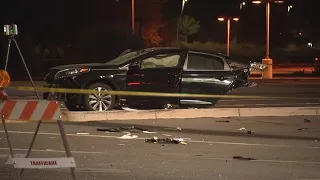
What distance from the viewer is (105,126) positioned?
49.4 feet

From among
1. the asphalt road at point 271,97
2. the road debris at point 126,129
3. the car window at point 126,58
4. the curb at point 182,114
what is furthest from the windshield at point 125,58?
the asphalt road at point 271,97

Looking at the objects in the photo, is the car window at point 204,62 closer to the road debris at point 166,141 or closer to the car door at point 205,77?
the car door at point 205,77

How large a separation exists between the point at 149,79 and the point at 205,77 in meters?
1.42

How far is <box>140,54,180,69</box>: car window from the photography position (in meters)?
17.2

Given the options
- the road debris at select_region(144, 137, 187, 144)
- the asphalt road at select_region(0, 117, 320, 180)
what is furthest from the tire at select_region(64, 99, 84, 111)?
the road debris at select_region(144, 137, 187, 144)

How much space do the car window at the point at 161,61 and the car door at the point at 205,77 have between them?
0.29m

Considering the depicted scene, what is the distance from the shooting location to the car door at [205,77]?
17.3m

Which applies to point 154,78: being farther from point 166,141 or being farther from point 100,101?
point 166,141

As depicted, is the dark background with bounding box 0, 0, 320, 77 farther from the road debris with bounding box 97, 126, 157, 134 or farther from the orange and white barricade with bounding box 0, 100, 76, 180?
the orange and white barricade with bounding box 0, 100, 76, 180

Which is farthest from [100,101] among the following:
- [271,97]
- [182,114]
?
[271,97]

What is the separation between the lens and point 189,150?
1200 centimetres

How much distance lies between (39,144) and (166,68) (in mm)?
5471

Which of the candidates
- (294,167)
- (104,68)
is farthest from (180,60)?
(294,167)

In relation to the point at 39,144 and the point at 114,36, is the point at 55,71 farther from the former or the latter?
the point at 114,36
